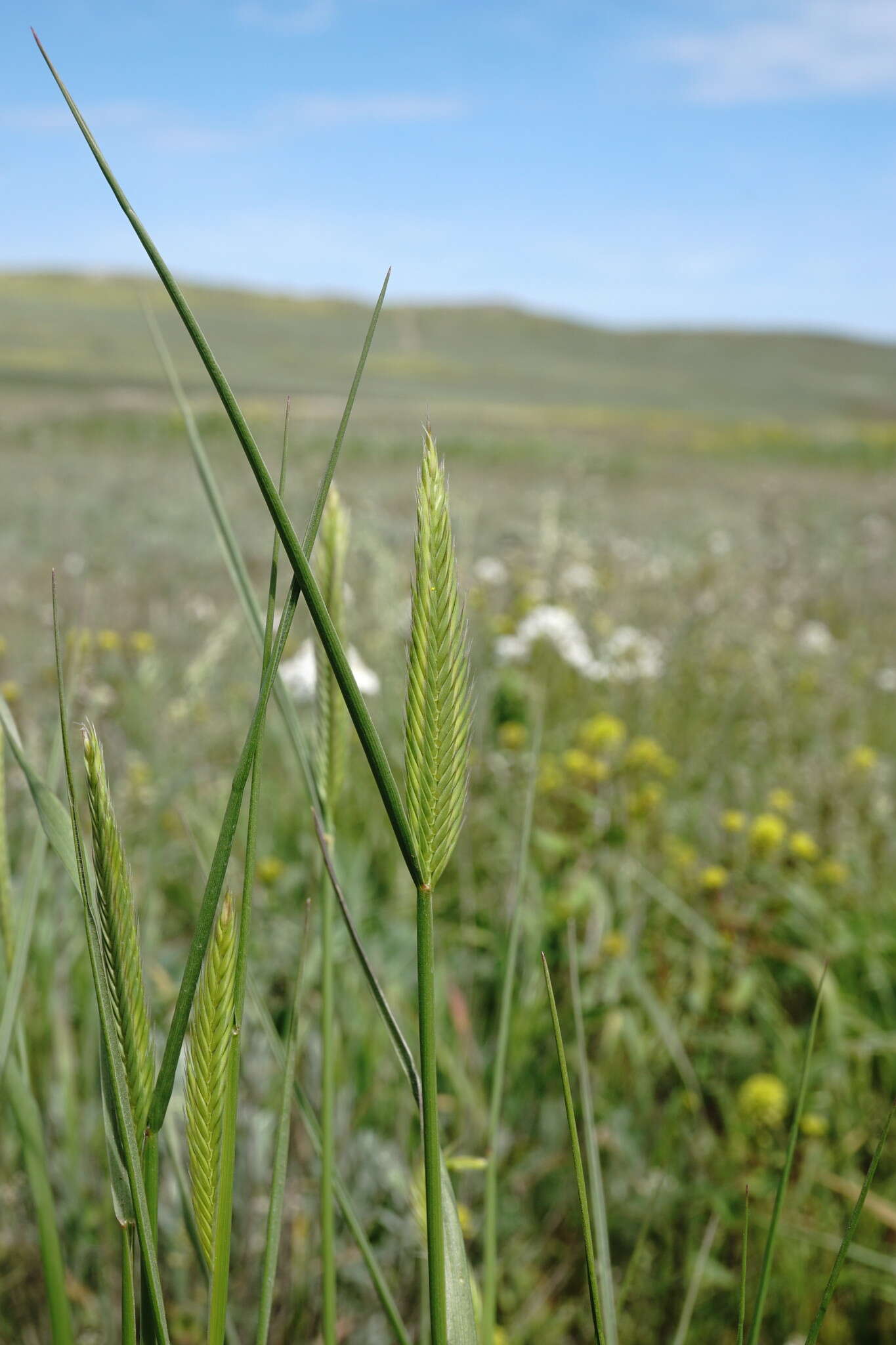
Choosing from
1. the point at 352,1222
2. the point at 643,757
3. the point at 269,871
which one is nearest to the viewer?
the point at 352,1222

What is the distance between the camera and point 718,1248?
1188mm


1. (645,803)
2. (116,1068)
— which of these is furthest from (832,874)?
(116,1068)

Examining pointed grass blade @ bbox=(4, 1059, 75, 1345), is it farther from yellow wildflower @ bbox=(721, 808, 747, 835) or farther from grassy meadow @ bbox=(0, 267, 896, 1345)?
yellow wildflower @ bbox=(721, 808, 747, 835)

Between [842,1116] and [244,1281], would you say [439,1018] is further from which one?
[842,1116]

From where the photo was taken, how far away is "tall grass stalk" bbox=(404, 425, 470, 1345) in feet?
0.80

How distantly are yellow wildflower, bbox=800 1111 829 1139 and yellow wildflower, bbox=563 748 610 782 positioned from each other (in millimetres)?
646

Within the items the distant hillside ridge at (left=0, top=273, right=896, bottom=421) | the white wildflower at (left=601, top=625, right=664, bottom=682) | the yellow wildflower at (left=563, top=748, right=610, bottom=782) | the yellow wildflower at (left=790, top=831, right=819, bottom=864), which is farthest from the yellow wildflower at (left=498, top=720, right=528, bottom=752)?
the distant hillside ridge at (left=0, top=273, right=896, bottom=421)

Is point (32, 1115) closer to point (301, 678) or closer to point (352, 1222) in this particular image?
point (352, 1222)

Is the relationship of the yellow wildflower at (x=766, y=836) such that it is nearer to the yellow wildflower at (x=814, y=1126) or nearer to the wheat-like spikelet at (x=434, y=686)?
the yellow wildflower at (x=814, y=1126)

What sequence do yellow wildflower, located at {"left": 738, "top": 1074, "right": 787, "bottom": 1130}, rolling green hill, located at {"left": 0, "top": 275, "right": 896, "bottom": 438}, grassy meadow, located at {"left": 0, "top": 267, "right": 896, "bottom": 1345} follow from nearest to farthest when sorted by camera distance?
1. grassy meadow, located at {"left": 0, "top": 267, "right": 896, "bottom": 1345}
2. yellow wildflower, located at {"left": 738, "top": 1074, "right": 787, "bottom": 1130}
3. rolling green hill, located at {"left": 0, "top": 275, "right": 896, "bottom": 438}

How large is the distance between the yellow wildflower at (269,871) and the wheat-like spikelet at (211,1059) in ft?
4.31

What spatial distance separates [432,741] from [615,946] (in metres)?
1.28

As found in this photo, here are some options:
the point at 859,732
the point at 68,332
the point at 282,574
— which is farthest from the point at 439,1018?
the point at 68,332

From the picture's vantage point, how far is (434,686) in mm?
251
